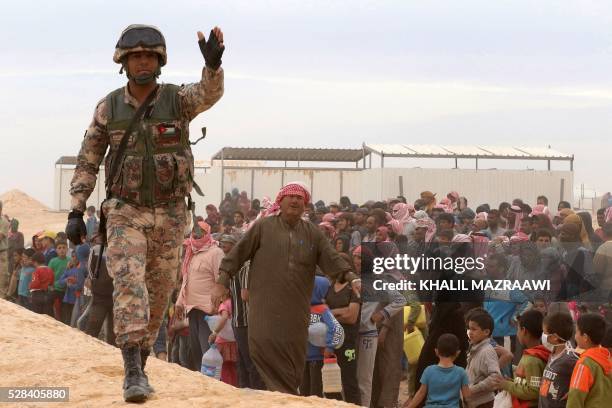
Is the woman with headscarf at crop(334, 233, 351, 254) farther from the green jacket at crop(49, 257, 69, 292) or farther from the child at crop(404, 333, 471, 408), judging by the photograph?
the green jacket at crop(49, 257, 69, 292)

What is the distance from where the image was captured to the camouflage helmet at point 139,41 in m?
6.78

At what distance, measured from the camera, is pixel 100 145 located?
7160 millimetres

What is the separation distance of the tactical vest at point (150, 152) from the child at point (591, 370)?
2.75 metres

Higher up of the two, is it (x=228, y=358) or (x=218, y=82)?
(x=218, y=82)

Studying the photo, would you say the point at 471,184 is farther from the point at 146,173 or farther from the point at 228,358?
the point at 146,173

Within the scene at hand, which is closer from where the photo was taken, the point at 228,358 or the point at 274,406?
the point at 274,406

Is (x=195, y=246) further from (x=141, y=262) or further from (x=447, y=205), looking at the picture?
(x=447, y=205)

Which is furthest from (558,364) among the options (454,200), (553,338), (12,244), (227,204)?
(227,204)

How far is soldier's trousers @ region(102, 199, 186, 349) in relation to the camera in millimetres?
6789

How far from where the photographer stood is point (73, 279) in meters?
16.2

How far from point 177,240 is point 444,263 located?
437 centimetres

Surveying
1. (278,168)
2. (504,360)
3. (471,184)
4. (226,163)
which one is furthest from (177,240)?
(226,163)

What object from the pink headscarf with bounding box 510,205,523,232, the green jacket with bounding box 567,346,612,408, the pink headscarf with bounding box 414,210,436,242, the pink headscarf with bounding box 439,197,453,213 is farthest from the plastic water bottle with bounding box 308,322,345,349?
the pink headscarf with bounding box 439,197,453,213

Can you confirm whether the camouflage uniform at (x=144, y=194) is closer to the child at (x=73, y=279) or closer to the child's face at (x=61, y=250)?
the child at (x=73, y=279)
